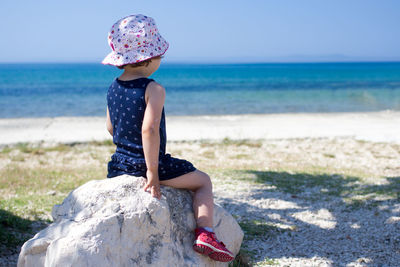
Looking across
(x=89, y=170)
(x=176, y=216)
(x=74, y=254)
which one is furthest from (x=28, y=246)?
(x=89, y=170)

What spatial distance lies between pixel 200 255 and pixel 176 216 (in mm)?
333

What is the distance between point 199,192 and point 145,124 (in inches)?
28.8

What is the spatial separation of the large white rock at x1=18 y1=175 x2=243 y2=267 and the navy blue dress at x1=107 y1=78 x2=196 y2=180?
124mm

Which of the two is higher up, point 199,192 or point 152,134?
point 152,134

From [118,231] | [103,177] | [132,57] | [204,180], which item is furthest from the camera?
[103,177]

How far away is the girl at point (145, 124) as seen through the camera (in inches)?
115

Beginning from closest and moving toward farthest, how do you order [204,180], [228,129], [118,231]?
[118,231]
[204,180]
[228,129]

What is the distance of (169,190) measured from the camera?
318 cm

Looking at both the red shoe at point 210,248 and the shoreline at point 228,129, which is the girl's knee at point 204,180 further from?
the shoreline at point 228,129

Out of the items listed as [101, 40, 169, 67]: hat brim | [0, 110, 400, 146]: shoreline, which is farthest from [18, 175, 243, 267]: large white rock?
[0, 110, 400, 146]: shoreline

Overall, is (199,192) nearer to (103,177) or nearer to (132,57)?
(132,57)

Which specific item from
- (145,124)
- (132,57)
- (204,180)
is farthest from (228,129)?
(145,124)

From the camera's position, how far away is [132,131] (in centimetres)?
307

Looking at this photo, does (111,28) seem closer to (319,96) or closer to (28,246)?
(28,246)
